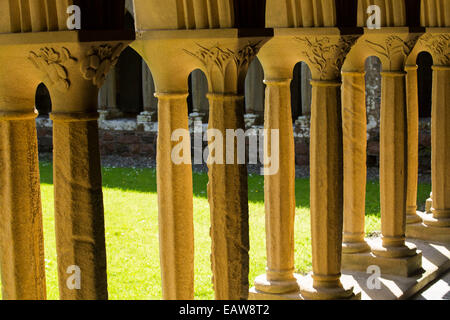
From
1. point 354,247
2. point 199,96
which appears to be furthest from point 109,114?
point 354,247

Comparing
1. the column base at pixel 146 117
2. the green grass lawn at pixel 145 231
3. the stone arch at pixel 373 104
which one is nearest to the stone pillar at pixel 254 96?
the green grass lawn at pixel 145 231

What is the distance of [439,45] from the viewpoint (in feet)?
28.3

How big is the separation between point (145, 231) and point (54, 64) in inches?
289

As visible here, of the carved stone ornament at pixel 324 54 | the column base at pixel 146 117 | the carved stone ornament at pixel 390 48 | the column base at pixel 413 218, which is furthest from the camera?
the column base at pixel 146 117

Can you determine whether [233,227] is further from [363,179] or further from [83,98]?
[363,179]

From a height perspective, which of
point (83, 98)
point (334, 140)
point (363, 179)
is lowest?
point (363, 179)

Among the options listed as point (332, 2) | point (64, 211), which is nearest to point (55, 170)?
point (64, 211)

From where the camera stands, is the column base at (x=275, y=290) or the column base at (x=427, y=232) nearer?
the column base at (x=275, y=290)

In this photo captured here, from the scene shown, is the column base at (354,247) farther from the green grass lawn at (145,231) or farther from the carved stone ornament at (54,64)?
the carved stone ornament at (54,64)

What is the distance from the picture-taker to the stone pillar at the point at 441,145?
901cm

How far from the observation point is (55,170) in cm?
399

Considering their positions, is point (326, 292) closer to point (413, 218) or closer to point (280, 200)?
point (280, 200)

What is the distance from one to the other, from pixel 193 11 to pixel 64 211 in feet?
5.52

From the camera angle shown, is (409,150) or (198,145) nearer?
(409,150)
